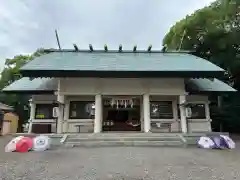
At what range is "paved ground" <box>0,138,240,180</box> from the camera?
4.62 meters

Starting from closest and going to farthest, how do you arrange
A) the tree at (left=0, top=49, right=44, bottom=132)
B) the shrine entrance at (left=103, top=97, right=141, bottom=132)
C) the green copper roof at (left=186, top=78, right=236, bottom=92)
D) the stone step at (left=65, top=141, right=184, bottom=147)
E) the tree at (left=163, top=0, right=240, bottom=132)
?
1. the stone step at (left=65, top=141, right=184, bottom=147)
2. the green copper roof at (left=186, top=78, right=236, bottom=92)
3. the shrine entrance at (left=103, top=97, right=141, bottom=132)
4. the tree at (left=163, top=0, right=240, bottom=132)
5. the tree at (left=0, top=49, right=44, bottom=132)

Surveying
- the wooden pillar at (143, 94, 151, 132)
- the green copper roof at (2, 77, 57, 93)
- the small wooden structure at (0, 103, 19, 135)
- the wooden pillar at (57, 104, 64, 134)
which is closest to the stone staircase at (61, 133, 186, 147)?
the wooden pillar at (143, 94, 151, 132)

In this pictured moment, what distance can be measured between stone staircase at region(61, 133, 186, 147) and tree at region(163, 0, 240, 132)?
8.46 metres

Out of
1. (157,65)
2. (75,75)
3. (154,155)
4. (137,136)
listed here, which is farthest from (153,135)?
(75,75)

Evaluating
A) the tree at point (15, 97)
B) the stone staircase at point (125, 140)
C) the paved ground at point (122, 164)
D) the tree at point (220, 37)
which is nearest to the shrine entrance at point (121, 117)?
the stone staircase at point (125, 140)

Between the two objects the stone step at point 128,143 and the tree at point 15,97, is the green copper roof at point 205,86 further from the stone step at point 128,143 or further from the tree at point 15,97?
the tree at point 15,97

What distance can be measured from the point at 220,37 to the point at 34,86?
1255 cm

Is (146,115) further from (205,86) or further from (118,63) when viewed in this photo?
(205,86)

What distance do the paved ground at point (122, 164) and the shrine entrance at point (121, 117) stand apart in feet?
15.6

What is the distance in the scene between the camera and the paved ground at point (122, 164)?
4.62 meters

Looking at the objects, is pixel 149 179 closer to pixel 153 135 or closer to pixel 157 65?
pixel 153 135

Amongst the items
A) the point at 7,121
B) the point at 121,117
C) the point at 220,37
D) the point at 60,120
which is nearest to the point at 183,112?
the point at 121,117

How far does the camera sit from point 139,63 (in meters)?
10.9

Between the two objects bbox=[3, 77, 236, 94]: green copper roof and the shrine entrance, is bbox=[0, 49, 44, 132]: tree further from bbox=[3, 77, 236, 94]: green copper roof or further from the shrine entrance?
the shrine entrance
